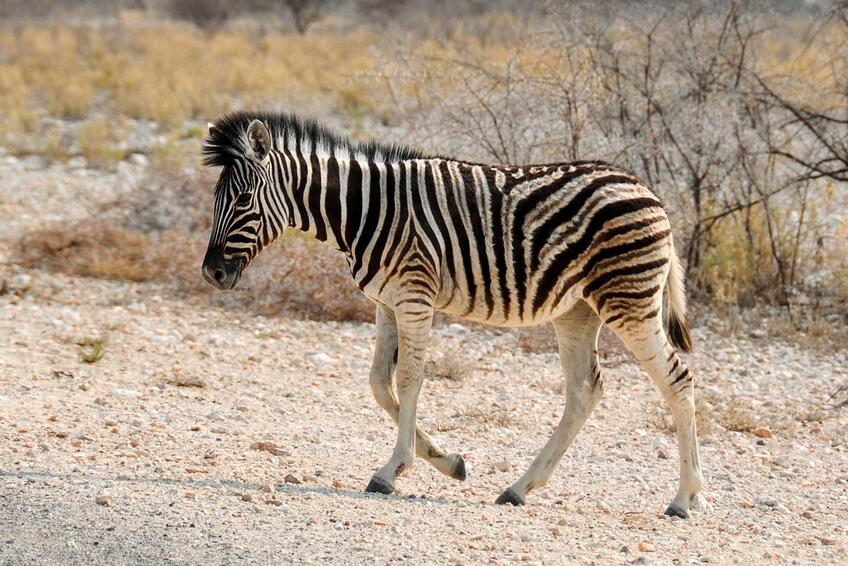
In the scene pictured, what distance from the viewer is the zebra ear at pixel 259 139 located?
6090mm

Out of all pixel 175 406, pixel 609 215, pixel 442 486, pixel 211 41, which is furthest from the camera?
pixel 211 41

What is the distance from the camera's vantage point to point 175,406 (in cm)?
788

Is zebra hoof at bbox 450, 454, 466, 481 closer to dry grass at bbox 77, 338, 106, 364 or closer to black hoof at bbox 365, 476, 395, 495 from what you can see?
black hoof at bbox 365, 476, 395, 495

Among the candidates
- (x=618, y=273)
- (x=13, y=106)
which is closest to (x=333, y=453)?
(x=618, y=273)

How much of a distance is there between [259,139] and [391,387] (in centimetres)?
155

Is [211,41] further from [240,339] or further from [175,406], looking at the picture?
[175,406]

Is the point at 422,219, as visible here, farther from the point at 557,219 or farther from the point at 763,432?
the point at 763,432

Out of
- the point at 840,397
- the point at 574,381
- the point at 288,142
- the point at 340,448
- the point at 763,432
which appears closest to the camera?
the point at 288,142

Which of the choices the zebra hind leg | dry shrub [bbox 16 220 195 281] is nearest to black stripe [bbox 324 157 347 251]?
the zebra hind leg

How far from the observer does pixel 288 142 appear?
6.36m

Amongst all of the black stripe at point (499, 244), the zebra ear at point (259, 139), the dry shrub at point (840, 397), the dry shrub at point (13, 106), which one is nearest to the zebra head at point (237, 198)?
the zebra ear at point (259, 139)

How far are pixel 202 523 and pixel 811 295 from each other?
24.8ft

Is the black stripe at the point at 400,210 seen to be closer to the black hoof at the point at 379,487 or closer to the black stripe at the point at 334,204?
the black stripe at the point at 334,204

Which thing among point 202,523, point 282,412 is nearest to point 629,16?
point 282,412
